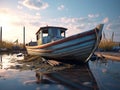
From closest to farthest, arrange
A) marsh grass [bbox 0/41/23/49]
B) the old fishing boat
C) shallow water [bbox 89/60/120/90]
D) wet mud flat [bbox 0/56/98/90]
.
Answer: shallow water [bbox 89/60/120/90], wet mud flat [bbox 0/56/98/90], the old fishing boat, marsh grass [bbox 0/41/23/49]

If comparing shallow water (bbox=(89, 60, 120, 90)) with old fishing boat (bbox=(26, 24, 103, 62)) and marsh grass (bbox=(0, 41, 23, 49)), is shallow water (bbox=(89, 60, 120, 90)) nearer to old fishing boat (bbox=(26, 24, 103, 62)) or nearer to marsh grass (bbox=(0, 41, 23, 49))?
old fishing boat (bbox=(26, 24, 103, 62))

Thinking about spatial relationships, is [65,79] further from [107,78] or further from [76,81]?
[107,78]

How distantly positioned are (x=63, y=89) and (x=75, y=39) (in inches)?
204

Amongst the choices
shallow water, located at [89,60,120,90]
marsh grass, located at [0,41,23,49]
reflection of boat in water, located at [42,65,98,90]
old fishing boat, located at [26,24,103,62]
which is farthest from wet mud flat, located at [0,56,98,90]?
marsh grass, located at [0,41,23,49]

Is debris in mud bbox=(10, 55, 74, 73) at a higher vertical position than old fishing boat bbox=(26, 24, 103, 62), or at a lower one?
lower

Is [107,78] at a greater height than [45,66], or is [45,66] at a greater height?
[45,66]

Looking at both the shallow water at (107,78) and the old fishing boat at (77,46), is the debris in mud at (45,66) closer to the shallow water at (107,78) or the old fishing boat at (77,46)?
the old fishing boat at (77,46)

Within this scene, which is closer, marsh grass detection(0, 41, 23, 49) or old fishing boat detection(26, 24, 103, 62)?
old fishing boat detection(26, 24, 103, 62)

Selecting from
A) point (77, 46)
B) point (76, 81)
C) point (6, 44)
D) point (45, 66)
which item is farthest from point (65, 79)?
point (6, 44)

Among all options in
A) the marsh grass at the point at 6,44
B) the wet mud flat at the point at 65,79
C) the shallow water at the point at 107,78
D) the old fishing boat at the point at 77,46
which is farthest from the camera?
the marsh grass at the point at 6,44

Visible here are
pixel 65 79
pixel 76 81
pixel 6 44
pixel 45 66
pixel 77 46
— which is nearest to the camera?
pixel 76 81

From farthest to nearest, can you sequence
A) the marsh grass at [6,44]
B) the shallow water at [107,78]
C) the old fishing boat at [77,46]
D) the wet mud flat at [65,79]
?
1. the marsh grass at [6,44]
2. the old fishing boat at [77,46]
3. the wet mud flat at [65,79]
4. the shallow water at [107,78]

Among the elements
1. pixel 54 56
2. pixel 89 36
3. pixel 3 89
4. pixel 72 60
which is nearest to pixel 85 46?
pixel 89 36

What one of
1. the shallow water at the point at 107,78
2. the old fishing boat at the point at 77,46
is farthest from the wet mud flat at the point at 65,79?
the old fishing boat at the point at 77,46
